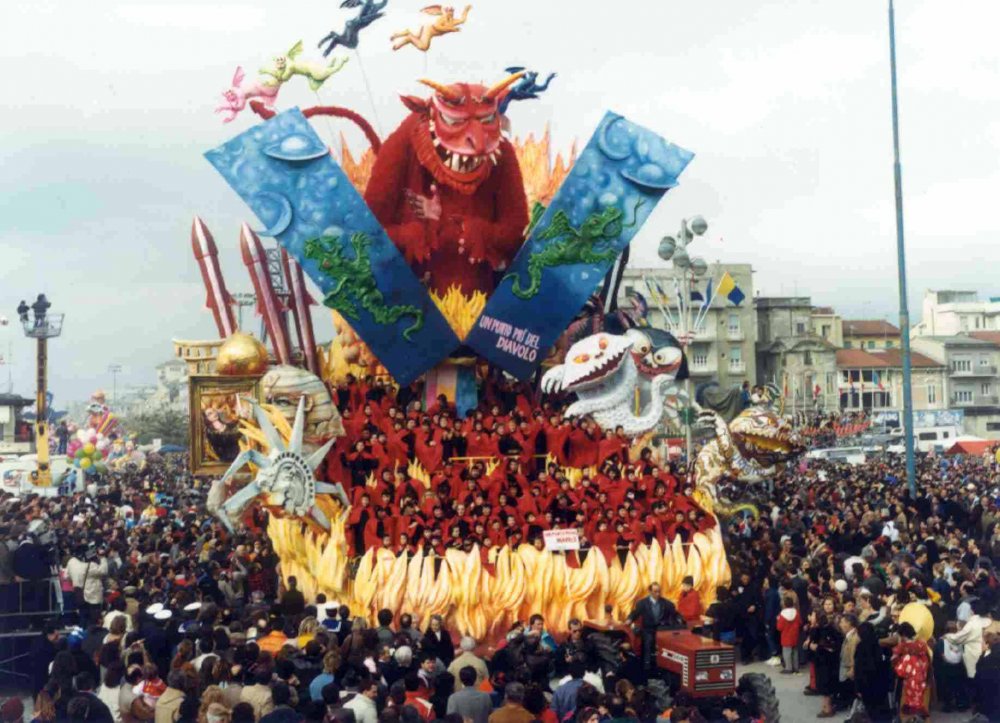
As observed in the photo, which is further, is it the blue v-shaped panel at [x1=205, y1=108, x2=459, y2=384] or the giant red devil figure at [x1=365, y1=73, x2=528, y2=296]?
the giant red devil figure at [x1=365, y1=73, x2=528, y2=296]

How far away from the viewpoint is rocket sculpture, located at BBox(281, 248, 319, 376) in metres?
23.2

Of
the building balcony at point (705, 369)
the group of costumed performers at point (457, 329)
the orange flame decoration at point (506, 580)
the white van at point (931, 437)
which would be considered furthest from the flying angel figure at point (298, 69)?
the building balcony at point (705, 369)

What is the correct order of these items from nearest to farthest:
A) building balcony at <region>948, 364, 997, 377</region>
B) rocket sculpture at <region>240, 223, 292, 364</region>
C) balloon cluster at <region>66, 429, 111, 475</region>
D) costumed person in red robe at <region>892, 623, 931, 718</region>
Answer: costumed person in red robe at <region>892, 623, 931, 718</region> < rocket sculpture at <region>240, 223, 292, 364</region> < balloon cluster at <region>66, 429, 111, 475</region> < building balcony at <region>948, 364, 997, 377</region>

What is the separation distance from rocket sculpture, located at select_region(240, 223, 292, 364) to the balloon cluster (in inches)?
659

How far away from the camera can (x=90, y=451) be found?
1548 inches

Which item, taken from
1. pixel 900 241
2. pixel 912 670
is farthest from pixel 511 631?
pixel 900 241

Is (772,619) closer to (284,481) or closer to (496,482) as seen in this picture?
(496,482)

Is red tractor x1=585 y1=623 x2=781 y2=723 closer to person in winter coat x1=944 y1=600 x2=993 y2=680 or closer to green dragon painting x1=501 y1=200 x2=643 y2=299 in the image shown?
person in winter coat x1=944 y1=600 x2=993 y2=680

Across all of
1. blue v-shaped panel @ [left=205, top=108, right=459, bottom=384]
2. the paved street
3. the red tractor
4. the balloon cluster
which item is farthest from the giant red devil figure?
the balloon cluster

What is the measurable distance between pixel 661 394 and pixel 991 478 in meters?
15.0

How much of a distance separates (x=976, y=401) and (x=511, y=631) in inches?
2315

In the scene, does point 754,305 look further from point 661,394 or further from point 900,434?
point 661,394

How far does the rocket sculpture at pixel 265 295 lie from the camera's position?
22.8 meters

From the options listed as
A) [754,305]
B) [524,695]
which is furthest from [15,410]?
[524,695]
